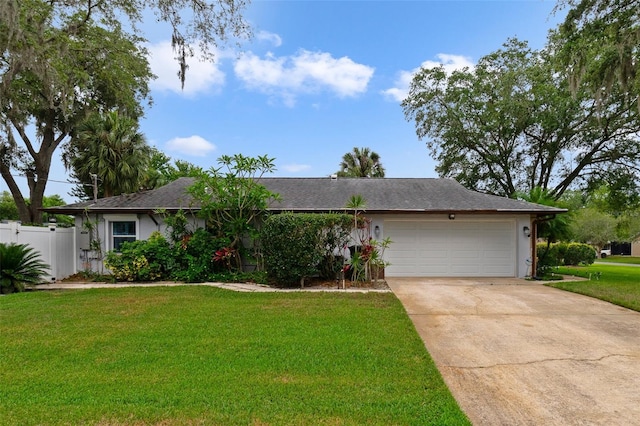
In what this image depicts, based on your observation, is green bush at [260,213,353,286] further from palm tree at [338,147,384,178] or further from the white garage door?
palm tree at [338,147,384,178]

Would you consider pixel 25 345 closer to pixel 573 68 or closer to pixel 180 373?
pixel 180 373

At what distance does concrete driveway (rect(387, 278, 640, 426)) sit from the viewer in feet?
9.63

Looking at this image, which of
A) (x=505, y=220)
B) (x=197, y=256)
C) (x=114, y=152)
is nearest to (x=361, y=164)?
(x=505, y=220)

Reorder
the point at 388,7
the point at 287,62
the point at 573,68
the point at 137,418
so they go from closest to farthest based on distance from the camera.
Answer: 1. the point at 137,418
2. the point at 573,68
3. the point at 388,7
4. the point at 287,62

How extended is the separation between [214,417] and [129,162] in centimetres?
1510

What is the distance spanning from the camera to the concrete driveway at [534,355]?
2936mm

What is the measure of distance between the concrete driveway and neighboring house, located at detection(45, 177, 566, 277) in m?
3.45

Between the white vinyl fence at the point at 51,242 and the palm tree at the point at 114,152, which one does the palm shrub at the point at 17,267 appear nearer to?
the white vinyl fence at the point at 51,242

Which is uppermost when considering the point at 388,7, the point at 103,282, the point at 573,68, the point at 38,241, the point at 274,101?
the point at 388,7

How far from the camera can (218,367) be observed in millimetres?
3643

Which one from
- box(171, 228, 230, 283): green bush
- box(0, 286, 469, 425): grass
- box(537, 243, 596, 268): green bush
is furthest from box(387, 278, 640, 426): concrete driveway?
box(537, 243, 596, 268): green bush

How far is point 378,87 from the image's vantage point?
1594cm

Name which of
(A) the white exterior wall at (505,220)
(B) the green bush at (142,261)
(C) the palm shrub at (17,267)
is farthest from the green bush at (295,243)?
(C) the palm shrub at (17,267)

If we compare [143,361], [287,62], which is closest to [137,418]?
[143,361]
